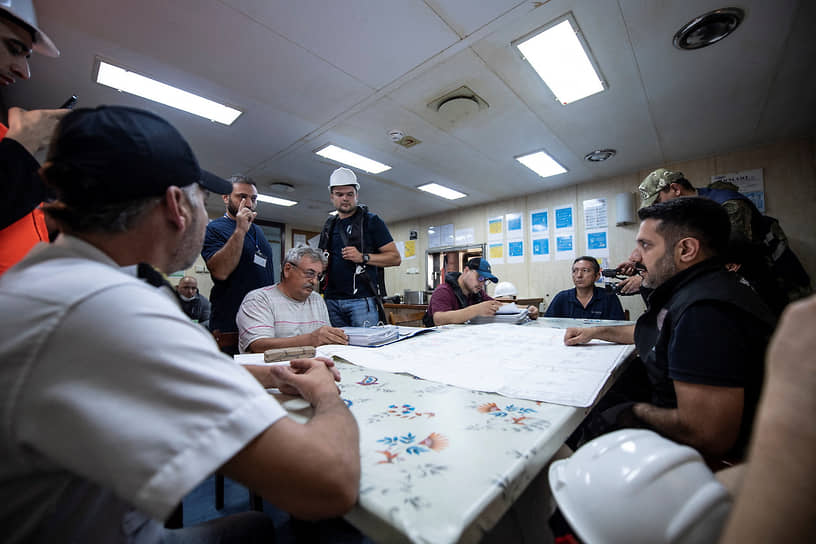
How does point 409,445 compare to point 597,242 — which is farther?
point 597,242

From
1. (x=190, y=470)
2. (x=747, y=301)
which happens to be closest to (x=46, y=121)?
(x=190, y=470)

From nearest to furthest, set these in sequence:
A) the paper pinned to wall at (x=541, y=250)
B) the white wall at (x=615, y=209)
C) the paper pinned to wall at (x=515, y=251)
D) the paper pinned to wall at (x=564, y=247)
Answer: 1. the white wall at (x=615, y=209)
2. the paper pinned to wall at (x=564, y=247)
3. the paper pinned to wall at (x=541, y=250)
4. the paper pinned to wall at (x=515, y=251)

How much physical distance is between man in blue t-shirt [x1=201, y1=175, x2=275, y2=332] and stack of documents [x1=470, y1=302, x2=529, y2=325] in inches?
64.7

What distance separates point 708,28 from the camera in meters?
1.99

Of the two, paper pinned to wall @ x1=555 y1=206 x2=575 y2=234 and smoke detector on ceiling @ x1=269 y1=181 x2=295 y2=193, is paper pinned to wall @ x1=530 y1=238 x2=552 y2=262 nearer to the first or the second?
paper pinned to wall @ x1=555 y1=206 x2=575 y2=234

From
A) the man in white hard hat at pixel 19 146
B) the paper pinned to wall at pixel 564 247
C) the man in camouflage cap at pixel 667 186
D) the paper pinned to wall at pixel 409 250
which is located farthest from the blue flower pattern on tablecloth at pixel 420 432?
the paper pinned to wall at pixel 409 250

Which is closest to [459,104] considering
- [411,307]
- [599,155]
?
[599,155]

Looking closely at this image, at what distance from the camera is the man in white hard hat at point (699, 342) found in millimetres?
777

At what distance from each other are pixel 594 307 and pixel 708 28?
2234 millimetres

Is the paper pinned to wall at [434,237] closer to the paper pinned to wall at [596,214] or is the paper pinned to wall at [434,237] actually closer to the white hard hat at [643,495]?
the paper pinned to wall at [596,214]

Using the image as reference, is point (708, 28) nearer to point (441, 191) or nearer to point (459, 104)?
point (459, 104)

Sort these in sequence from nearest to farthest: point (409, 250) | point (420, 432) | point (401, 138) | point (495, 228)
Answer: point (420, 432) < point (401, 138) < point (495, 228) < point (409, 250)

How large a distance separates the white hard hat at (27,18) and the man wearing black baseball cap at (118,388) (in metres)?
1.12

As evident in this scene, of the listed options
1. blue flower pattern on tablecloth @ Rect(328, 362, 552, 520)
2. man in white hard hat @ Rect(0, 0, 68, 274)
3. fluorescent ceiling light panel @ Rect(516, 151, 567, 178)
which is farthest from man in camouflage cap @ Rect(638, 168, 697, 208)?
man in white hard hat @ Rect(0, 0, 68, 274)
